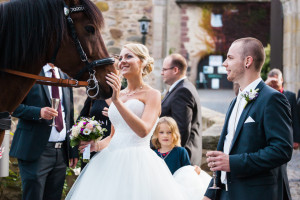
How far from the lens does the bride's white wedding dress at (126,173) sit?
133 inches

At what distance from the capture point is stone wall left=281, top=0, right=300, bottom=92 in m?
12.0

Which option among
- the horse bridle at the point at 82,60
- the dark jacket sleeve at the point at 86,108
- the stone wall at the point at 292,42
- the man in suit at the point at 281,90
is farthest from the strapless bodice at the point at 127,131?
the stone wall at the point at 292,42

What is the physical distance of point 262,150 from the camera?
2611mm

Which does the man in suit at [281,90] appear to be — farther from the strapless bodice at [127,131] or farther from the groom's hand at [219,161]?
the groom's hand at [219,161]

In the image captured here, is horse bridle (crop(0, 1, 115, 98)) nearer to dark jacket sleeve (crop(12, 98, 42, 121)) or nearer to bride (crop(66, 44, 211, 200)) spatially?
bride (crop(66, 44, 211, 200))

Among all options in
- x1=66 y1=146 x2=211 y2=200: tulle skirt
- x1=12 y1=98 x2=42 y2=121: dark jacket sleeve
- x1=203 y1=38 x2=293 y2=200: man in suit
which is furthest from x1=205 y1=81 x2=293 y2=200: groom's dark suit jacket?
x1=12 y1=98 x2=42 y2=121: dark jacket sleeve

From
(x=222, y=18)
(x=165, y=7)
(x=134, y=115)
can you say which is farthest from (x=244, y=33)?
(x=134, y=115)

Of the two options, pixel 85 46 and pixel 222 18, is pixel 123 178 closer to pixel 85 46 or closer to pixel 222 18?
pixel 85 46

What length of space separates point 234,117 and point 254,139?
28cm

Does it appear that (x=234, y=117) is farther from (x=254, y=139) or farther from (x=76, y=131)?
(x=76, y=131)

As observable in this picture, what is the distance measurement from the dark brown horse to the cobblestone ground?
12.8 feet

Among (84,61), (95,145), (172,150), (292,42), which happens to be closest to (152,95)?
(95,145)

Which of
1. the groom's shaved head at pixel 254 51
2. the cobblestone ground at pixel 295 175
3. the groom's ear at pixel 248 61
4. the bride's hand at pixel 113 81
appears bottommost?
the cobblestone ground at pixel 295 175

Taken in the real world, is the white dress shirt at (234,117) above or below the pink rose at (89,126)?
above
